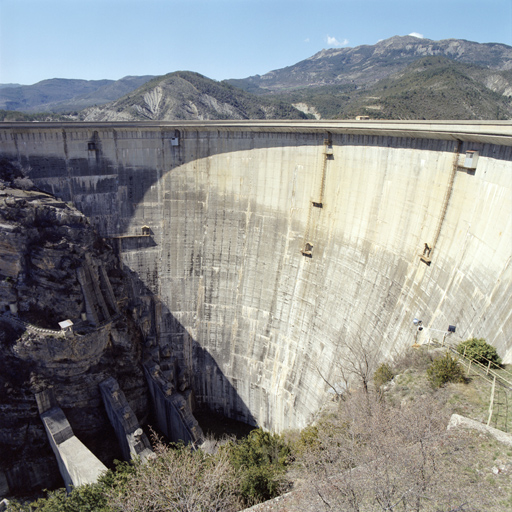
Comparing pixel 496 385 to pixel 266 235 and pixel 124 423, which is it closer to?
pixel 266 235

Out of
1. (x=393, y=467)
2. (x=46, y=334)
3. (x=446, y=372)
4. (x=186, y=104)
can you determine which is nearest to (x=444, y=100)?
(x=186, y=104)

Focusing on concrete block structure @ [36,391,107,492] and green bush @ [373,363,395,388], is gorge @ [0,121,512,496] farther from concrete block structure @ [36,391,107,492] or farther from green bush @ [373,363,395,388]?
concrete block structure @ [36,391,107,492]

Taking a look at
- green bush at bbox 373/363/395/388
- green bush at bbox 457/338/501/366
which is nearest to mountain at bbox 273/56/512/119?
green bush at bbox 373/363/395/388

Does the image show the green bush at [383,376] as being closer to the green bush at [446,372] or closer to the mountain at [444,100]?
the green bush at [446,372]

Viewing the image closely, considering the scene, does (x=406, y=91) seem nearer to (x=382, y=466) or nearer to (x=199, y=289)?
(x=199, y=289)

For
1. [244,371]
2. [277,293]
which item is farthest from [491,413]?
[244,371]
